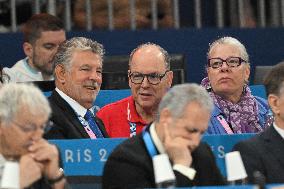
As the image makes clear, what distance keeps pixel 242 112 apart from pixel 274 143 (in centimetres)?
147

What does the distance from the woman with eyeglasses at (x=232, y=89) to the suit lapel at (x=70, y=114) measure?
1046 millimetres

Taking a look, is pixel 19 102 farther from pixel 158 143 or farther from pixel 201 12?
pixel 201 12

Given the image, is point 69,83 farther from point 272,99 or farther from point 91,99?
point 272,99

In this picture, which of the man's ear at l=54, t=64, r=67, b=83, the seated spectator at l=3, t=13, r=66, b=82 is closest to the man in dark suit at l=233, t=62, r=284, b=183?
the man's ear at l=54, t=64, r=67, b=83

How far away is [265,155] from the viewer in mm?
6926

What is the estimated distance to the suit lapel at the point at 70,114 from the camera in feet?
25.6

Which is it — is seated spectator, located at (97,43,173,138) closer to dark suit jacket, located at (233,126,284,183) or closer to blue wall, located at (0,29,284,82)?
dark suit jacket, located at (233,126,284,183)

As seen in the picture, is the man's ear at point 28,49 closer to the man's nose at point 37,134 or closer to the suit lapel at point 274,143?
the suit lapel at point 274,143

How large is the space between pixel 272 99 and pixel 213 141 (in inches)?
16.7

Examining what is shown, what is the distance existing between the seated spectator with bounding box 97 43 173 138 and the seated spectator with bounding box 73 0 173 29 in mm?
2609

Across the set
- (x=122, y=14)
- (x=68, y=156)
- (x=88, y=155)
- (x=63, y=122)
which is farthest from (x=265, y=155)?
(x=122, y=14)

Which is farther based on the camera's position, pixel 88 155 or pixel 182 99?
pixel 88 155

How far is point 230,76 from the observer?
8.53 metres

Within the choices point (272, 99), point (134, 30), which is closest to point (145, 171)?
point (272, 99)
